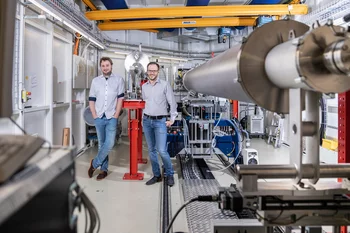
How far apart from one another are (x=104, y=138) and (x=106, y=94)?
0.62 meters

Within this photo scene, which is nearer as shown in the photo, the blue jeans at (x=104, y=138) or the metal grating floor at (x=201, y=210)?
the metal grating floor at (x=201, y=210)

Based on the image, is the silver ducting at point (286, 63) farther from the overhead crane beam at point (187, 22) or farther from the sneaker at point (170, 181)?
the overhead crane beam at point (187, 22)

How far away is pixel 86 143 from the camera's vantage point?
587 cm

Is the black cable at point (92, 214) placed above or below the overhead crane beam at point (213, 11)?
below

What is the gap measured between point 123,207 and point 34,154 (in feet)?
7.57

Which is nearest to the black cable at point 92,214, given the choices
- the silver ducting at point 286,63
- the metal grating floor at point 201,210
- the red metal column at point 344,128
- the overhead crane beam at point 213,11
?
the silver ducting at point 286,63

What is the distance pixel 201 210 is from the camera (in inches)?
110

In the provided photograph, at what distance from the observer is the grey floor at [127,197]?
99.1 inches

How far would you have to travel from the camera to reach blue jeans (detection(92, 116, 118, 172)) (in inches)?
150

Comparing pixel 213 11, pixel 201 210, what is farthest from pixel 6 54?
pixel 213 11

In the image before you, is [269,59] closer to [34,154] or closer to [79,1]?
[34,154]

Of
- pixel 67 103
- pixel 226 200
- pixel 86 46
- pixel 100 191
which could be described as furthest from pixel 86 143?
pixel 226 200

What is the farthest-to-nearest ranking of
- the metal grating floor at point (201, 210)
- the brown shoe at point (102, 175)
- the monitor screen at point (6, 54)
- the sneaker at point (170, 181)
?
the brown shoe at point (102, 175) → the sneaker at point (170, 181) → the metal grating floor at point (201, 210) → the monitor screen at point (6, 54)

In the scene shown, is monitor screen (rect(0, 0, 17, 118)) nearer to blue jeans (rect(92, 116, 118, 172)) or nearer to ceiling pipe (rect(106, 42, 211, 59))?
blue jeans (rect(92, 116, 118, 172))
